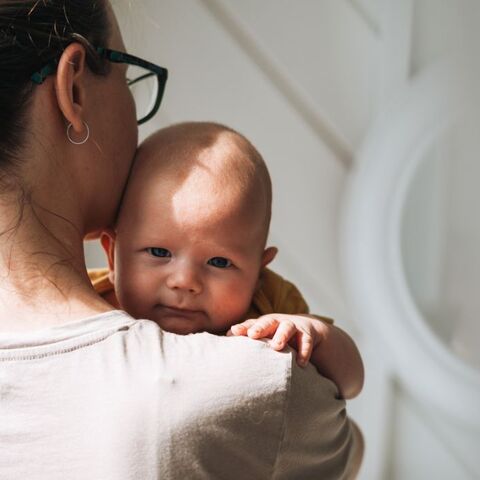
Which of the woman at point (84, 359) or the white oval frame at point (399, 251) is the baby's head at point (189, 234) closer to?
the woman at point (84, 359)

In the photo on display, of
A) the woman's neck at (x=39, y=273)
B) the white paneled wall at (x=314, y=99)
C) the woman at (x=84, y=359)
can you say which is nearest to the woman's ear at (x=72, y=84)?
the woman at (x=84, y=359)

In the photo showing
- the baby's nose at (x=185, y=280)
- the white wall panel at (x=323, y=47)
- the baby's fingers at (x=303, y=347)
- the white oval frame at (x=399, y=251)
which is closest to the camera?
the baby's fingers at (x=303, y=347)

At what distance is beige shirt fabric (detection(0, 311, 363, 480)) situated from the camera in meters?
0.73

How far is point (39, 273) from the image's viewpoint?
2.75 ft

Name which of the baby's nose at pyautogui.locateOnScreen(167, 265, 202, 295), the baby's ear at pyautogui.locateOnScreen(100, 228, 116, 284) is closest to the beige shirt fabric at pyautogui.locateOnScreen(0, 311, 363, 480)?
the baby's nose at pyautogui.locateOnScreen(167, 265, 202, 295)

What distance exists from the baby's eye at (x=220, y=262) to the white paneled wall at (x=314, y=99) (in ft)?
3.20

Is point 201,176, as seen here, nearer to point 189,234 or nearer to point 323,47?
point 189,234

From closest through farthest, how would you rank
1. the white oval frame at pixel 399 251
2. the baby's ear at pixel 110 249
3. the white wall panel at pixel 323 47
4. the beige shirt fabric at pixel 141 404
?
the beige shirt fabric at pixel 141 404 → the baby's ear at pixel 110 249 → the white oval frame at pixel 399 251 → the white wall panel at pixel 323 47

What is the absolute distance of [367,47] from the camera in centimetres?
197

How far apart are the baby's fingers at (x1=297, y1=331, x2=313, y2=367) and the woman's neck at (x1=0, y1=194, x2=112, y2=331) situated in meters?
0.20

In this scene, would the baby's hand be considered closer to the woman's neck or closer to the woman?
the woman

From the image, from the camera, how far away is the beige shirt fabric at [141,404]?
2.38 ft

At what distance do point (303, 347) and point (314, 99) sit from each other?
1226mm

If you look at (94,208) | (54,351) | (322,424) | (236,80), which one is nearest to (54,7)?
(94,208)
